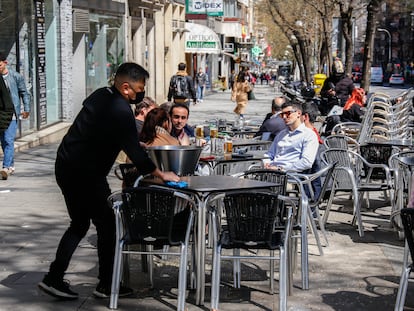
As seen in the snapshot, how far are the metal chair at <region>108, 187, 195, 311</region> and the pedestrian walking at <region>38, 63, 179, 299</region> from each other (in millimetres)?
165

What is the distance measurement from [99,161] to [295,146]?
2.89 m

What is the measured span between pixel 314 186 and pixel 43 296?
10.2 ft

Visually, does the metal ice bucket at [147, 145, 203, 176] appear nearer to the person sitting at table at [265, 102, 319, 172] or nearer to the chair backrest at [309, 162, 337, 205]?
the chair backrest at [309, 162, 337, 205]

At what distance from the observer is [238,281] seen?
7051 millimetres

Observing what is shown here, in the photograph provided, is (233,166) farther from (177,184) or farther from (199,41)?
(199,41)

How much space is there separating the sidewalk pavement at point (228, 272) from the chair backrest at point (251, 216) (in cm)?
55

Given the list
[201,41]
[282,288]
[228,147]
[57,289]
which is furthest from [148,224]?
[201,41]

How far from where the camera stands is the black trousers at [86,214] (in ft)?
20.8

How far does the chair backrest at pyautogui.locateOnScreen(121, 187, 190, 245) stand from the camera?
6141 mm

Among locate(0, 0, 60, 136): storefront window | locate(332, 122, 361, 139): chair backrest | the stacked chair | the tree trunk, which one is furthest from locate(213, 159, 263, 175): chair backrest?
the tree trunk

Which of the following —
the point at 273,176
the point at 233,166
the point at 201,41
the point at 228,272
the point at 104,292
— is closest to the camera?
the point at 104,292

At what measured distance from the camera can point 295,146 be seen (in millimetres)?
8695

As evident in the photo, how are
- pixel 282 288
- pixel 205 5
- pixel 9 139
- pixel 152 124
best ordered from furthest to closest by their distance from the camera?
pixel 205 5 < pixel 9 139 < pixel 152 124 < pixel 282 288

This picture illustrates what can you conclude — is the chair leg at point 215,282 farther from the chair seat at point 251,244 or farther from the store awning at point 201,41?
the store awning at point 201,41
